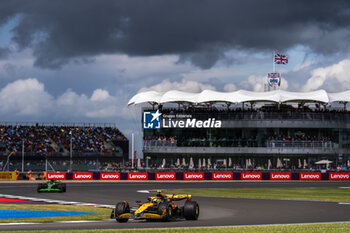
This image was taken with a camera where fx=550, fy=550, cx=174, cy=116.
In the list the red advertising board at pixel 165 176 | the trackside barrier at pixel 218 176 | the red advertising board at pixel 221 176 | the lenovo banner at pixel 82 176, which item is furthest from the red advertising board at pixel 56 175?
the red advertising board at pixel 221 176

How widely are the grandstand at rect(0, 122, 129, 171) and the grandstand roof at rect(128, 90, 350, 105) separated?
958 cm

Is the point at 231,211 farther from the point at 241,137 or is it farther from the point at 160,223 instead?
the point at 241,137

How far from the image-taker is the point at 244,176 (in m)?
65.7

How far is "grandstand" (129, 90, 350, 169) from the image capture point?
3105 inches

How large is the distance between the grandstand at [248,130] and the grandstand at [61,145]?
721 cm

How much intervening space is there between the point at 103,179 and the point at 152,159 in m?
21.3

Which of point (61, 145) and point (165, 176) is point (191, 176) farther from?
point (61, 145)

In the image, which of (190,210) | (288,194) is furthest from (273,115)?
(190,210)

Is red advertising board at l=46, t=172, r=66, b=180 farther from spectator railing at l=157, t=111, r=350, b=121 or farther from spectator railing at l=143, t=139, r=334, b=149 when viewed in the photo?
spectator railing at l=157, t=111, r=350, b=121

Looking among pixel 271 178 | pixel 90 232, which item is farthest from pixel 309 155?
pixel 90 232

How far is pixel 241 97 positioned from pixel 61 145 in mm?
28502

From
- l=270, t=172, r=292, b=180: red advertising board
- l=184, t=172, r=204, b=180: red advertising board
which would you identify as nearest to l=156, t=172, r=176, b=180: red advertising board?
l=184, t=172, r=204, b=180: red advertising board

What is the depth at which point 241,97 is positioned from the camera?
267 ft

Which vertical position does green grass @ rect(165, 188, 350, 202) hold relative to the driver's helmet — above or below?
below
